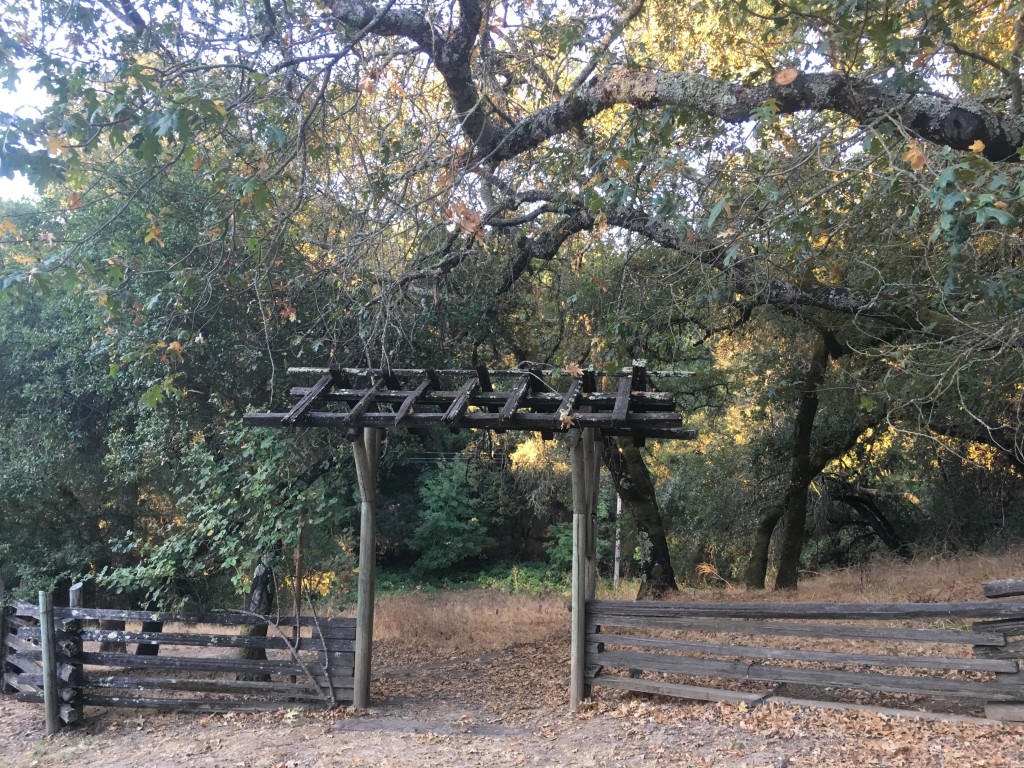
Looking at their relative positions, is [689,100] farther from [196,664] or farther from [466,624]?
[466,624]

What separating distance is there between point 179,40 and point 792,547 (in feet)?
41.6

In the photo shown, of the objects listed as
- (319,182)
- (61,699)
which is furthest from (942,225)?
(61,699)

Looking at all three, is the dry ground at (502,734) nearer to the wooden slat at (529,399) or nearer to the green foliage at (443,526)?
the wooden slat at (529,399)

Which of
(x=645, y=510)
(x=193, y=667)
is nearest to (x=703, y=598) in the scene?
(x=645, y=510)

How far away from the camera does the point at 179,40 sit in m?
7.19

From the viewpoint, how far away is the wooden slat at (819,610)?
6.40 meters

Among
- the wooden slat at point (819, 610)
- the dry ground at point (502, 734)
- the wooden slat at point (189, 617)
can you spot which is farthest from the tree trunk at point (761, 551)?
the wooden slat at point (189, 617)

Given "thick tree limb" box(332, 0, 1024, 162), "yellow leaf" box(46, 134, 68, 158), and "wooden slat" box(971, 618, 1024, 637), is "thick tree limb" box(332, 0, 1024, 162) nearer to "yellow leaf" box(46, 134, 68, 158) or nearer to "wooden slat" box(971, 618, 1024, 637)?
"yellow leaf" box(46, 134, 68, 158)

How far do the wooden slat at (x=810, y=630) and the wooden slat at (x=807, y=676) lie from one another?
0.32m

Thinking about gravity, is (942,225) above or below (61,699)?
above

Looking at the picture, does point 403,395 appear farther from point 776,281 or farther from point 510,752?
point 776,281

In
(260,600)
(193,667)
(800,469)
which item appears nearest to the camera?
(193,667)

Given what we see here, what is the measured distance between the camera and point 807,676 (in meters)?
7.04

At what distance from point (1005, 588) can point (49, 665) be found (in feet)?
30.4
